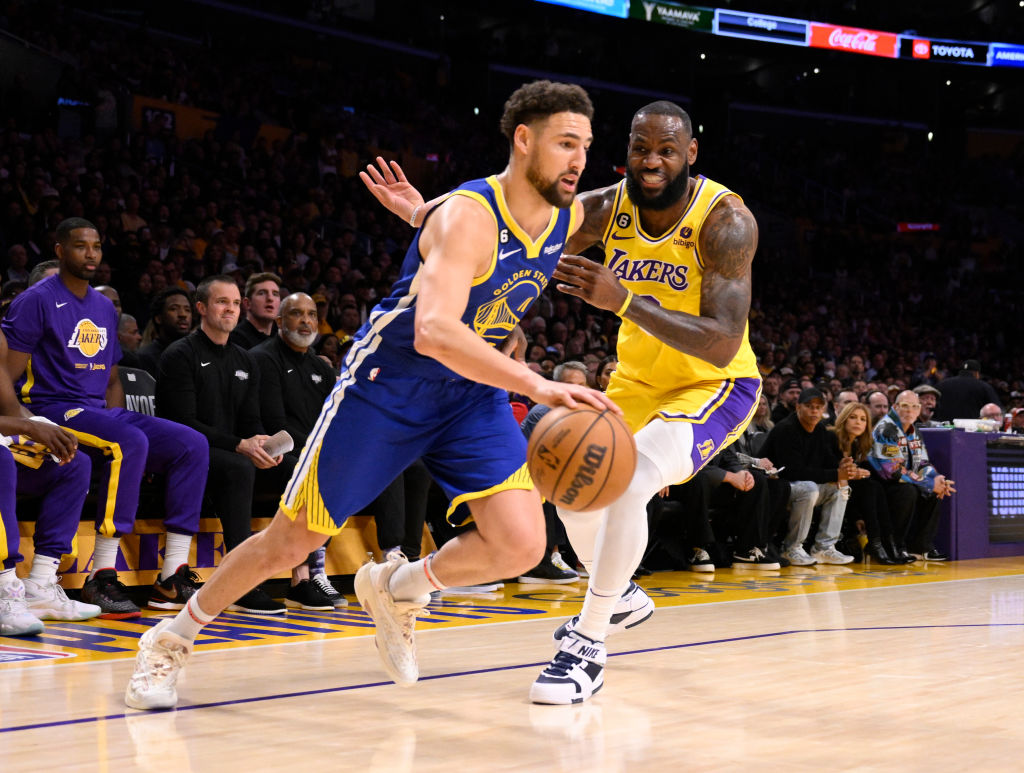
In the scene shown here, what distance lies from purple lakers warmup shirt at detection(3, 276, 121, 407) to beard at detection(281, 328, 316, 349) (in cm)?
115

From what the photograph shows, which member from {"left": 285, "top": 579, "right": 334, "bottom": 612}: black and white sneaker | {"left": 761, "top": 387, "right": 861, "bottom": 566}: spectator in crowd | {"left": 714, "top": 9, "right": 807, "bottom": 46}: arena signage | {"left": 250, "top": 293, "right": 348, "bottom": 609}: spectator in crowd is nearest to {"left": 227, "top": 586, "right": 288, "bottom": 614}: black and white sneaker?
{"left": 285, "top": 579, "right": 334, "bottom": 612}: black and white sneaker

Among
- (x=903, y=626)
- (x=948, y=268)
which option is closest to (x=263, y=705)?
(x=903, y=626)

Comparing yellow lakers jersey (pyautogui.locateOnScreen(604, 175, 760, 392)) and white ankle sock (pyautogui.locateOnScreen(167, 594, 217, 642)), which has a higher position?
yellow lakers jersey (pyautogui.locateOnScreen(604, 175, 760, 392))

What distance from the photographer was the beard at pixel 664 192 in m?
4.13

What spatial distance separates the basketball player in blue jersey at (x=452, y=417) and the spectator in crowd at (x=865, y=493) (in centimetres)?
639

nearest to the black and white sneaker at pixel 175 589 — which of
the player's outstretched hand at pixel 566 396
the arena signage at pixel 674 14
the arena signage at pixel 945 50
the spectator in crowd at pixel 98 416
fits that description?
the spectator in crowd at pixel 98 416

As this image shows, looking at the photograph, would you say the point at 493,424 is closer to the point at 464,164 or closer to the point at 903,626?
the point at 903,626

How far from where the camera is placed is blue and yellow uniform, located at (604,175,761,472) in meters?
4.13

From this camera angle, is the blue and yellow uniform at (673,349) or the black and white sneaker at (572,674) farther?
the blue and yellow uniform at (673,349)

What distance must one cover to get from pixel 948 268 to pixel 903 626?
22790mm

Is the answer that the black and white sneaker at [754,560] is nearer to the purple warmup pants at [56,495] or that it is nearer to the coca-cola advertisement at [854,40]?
the purple warmup pants at [56,495]

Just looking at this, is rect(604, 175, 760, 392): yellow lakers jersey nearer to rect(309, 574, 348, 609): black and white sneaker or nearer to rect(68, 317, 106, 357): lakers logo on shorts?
rect(309, 574, 348, 609): black and white sneaker

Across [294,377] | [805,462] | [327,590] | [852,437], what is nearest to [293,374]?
[294,377]

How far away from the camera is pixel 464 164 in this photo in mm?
19797
